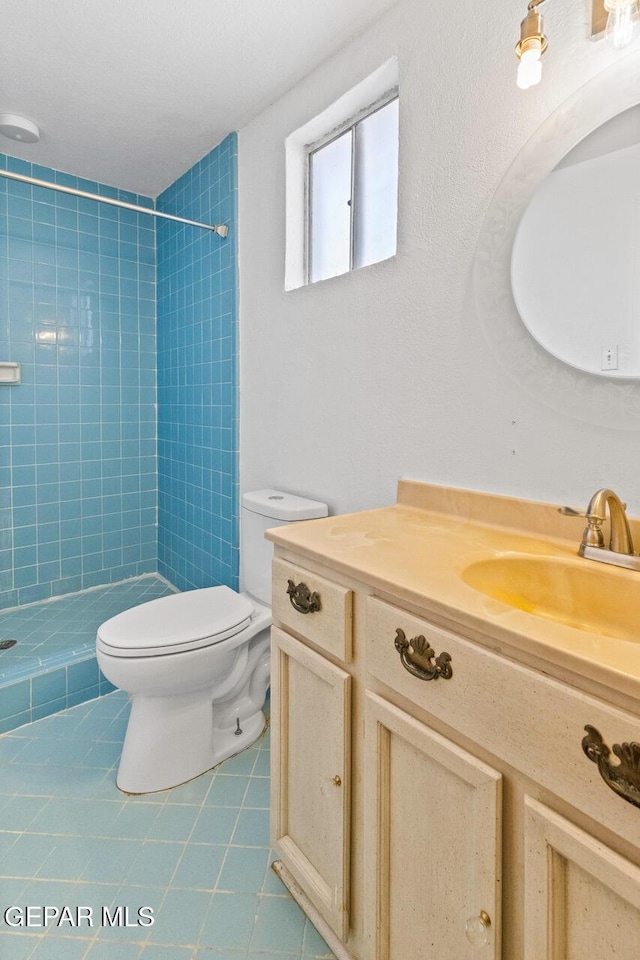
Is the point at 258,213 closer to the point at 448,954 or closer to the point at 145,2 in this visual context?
the point at 145,2

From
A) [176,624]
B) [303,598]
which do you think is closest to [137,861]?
[176,624]

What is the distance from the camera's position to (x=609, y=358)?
0.95 metres

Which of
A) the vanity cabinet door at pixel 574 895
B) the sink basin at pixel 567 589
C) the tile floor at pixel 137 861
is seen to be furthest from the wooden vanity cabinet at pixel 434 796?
the sink basin at pixel 567 589

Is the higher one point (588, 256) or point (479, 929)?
point (588, 256)

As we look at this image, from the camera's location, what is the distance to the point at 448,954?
0.72 metres

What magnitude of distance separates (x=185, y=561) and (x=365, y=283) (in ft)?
5.66

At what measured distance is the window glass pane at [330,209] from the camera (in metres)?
1.68

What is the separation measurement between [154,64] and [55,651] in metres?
2.16

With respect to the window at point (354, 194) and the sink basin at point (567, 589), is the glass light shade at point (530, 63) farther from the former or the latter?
the sink basin at point (567, 589)

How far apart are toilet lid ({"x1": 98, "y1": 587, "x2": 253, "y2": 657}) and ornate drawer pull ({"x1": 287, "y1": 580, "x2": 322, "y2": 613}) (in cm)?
53

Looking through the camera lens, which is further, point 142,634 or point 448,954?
point 142,634

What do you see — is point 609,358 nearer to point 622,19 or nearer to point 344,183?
point 622,19

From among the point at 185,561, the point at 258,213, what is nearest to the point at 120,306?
the point at 258,213

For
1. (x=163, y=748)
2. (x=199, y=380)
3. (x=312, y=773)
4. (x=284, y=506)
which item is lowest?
(x=163, y=748)
